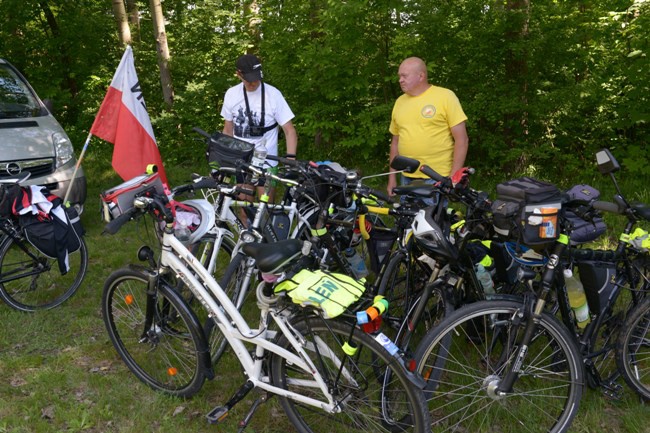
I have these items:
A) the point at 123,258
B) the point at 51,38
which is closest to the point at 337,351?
the point at 123,258

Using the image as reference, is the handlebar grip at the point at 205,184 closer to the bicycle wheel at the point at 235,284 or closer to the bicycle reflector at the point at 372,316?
the bicycle wheel at the point at 235,284

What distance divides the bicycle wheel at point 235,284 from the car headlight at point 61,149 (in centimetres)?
360

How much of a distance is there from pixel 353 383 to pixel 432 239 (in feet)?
2.52

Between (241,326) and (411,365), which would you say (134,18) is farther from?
(411,365)

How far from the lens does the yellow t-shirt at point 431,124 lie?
4172 mm

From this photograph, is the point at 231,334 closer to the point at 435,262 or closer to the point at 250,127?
the point at 435,262

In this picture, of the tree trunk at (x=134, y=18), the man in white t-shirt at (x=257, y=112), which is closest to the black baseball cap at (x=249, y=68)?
the man in white t-shirt at (x=257, y=112)

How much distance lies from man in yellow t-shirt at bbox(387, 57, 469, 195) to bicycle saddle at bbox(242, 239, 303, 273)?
5.87 ft

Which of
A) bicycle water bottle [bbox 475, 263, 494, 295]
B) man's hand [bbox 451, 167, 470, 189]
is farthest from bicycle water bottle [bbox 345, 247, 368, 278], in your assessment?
man's hand [bbox 451, 167, 470, 189]

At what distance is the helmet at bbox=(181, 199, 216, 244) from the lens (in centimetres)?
320

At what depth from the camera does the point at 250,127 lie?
4.86 m

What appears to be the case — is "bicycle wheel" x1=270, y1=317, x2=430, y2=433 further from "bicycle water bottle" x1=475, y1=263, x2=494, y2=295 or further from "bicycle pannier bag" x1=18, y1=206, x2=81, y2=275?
"bicycle pannier bag" x1=18, y1=206, x2=81, y2=275

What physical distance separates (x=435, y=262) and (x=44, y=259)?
3.34 meters

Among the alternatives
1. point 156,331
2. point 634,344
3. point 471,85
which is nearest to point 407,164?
point 634,344
